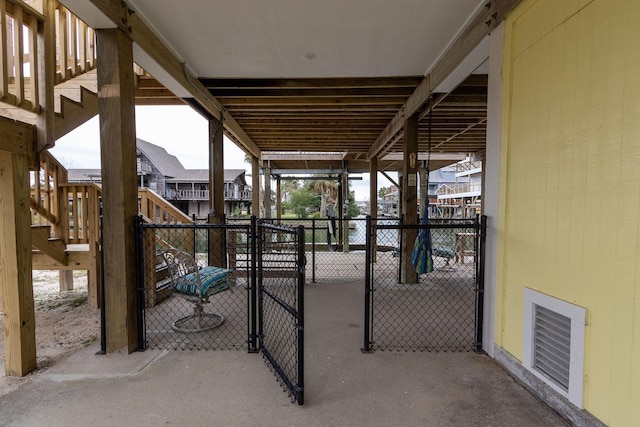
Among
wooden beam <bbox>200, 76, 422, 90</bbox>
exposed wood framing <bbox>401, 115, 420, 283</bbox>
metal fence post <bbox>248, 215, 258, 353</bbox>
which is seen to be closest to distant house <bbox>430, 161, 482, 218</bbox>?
exposed wood framing <bbox>401, 115, 420, 283</bbox>

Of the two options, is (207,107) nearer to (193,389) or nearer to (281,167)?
(193,389)

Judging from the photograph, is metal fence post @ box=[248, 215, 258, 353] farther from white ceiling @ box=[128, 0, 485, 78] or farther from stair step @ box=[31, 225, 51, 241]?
stair step @ box=[31, 225, 51, 241]

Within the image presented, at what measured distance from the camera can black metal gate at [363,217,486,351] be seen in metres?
2.69

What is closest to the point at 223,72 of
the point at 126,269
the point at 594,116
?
the point at 126,269

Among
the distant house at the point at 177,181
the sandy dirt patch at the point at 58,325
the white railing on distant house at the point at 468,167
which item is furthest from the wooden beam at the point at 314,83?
the white railing on distant house at the point at 468,167

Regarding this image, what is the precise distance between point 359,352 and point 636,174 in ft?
7.17

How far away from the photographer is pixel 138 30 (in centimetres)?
272

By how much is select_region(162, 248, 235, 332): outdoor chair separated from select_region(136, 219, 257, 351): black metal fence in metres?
0.02

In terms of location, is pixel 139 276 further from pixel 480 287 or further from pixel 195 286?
pixel 480 287

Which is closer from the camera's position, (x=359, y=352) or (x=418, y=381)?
(x=418, y=381)

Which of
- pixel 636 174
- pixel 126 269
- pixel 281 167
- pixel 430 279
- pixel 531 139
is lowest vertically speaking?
pixel 430 279

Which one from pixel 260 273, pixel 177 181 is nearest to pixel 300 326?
pixel 260 273

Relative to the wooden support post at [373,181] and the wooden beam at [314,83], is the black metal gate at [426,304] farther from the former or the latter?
the wooden support post at [373,181]

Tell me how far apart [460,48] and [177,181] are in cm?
2326
